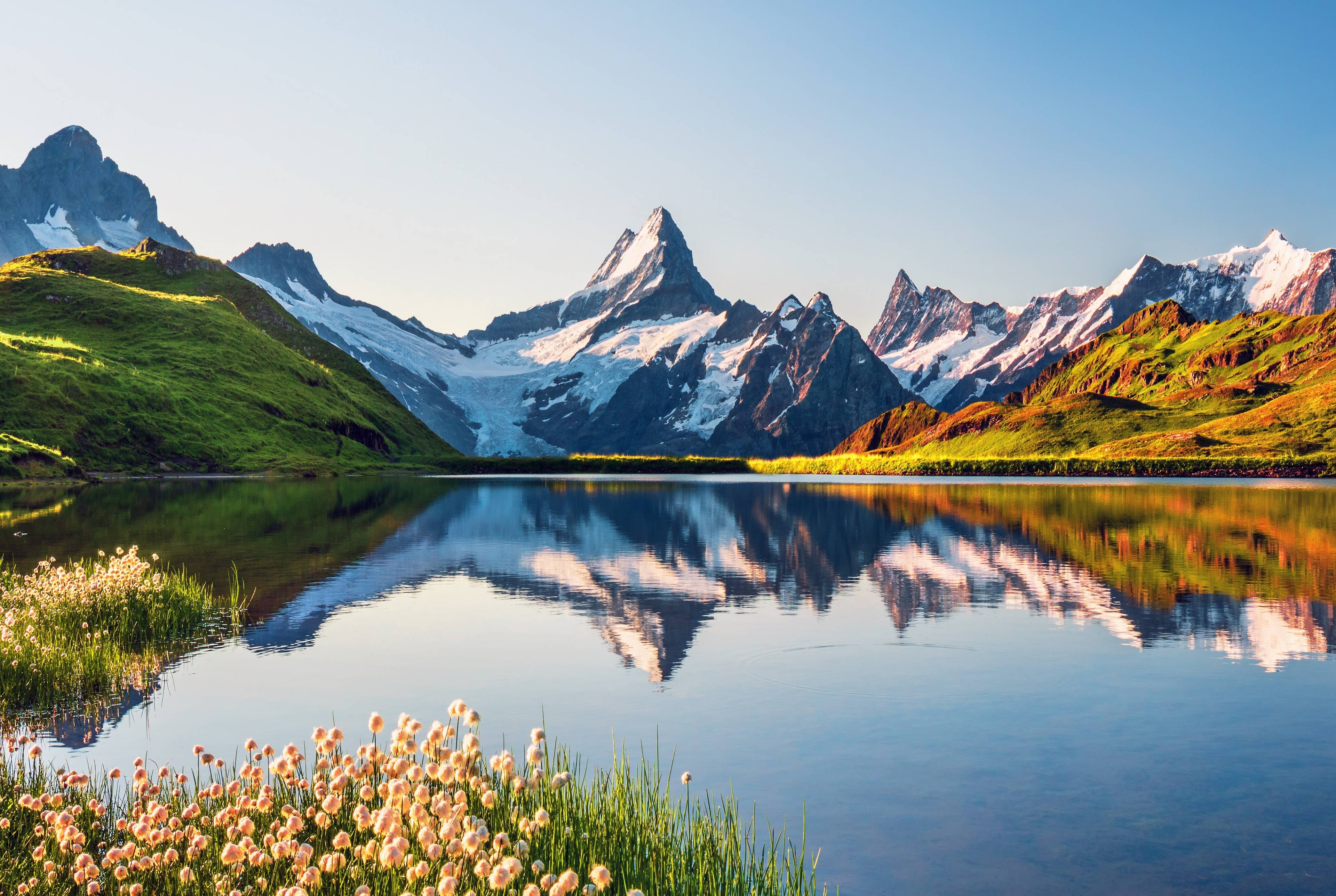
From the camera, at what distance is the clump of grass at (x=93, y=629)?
20.7 metres

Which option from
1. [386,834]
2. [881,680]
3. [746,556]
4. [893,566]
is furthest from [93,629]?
[893,566]

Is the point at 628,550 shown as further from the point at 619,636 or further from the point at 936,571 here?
the point at 619,636

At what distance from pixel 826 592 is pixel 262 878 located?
30.9 metres

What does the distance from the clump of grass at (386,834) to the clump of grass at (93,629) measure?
800 centimetres

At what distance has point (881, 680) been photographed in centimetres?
2353

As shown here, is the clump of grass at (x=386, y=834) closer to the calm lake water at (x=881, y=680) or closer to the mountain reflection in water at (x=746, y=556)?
the calm lake water at (x=881, y=680)

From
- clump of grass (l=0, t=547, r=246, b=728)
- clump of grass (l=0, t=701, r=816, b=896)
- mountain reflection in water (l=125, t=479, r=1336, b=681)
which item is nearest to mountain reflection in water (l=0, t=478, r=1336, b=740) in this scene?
mountain reflection in water (l=125, t=479, r=1336, b=681)

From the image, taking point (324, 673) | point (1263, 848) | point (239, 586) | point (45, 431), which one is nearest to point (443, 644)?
point (324, 673)

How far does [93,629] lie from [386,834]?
22150 mm

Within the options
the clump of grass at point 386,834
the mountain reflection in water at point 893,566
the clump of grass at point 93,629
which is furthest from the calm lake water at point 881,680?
the clump of grass at point 386,834

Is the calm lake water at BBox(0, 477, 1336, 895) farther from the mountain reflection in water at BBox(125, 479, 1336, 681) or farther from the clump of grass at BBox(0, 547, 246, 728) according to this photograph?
the clump of grass at BBox(0, 547, 246, 728)

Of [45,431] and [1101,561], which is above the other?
[45,431]

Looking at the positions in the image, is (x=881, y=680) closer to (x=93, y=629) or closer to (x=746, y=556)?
(x=93, y=629)

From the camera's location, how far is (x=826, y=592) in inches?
1521
